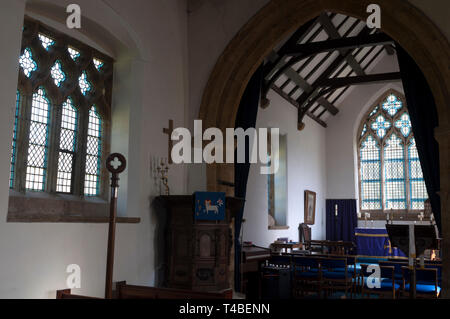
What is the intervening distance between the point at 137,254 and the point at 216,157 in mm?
1911

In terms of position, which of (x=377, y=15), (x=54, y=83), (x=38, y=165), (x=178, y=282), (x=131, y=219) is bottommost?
(x=178, y=282)

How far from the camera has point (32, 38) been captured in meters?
5.16

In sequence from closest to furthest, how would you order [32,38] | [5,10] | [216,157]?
[5,10] → [32,38] → [216,157]

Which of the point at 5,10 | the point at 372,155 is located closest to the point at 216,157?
the point at 5,10

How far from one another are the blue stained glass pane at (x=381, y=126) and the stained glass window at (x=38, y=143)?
12107mm

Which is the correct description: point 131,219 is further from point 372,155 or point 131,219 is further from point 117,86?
point 372,155

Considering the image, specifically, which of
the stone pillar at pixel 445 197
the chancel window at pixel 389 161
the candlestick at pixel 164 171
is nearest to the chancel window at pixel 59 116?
the candlestick at pixel 164 171

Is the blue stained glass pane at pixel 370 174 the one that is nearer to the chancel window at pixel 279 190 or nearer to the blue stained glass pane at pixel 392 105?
the blue stained glass pane at pixel 392 105

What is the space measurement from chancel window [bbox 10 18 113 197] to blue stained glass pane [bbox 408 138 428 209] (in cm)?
1122

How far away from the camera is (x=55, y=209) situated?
525cm

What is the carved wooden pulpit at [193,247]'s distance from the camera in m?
5.65

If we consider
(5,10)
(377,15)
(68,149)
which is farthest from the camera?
(377,15)

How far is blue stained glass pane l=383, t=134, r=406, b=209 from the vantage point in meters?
14.9

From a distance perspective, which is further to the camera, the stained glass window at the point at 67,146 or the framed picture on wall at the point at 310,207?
the framed picture on wall at the point at 310,207
